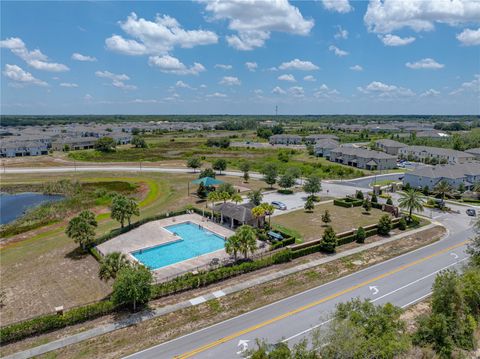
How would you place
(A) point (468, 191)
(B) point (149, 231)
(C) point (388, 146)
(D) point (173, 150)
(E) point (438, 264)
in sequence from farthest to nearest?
(D) point (173, 150) → (C) point (388, 146) → (A) point (468, 191) → (B) point (149, 231) → (E) point (438, 264)

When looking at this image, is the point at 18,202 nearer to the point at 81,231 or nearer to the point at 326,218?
the point at 81,231

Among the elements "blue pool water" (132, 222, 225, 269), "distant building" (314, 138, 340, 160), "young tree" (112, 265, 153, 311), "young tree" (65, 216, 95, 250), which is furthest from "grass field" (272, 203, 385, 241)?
"distant building" (314, 138, 340, 160)

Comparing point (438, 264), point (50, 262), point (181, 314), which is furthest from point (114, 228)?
point (438, 264)

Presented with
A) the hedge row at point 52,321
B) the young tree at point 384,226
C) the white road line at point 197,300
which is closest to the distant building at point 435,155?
the young tree at point 384,226

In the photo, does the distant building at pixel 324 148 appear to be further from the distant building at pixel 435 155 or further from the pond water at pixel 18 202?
the pond water at pixel 18 202

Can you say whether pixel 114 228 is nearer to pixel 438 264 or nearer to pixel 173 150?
pixel 438 264

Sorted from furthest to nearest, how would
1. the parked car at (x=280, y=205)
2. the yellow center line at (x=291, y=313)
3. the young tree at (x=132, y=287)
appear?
the parked car at (x=280, y=205) → the young tree at (x=132, y=287) → the yellow center line at (x=291, y=313)
